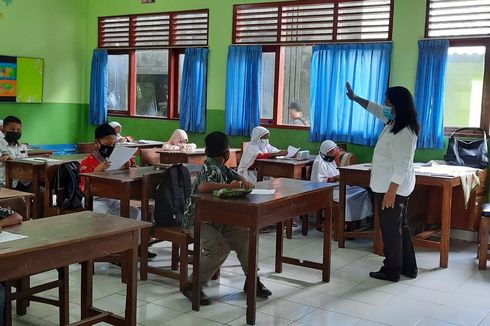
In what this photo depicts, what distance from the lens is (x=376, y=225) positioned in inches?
216

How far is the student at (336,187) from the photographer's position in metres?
5.97

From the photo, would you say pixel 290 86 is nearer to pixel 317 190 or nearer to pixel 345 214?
pixel 345 214

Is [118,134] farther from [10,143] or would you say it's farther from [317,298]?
[317,298]

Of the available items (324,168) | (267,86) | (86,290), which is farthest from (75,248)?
(267,86)

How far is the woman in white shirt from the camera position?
4.43 metres

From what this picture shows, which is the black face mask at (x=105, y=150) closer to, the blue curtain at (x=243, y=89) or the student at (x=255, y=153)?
the student at (x=255, y=153)

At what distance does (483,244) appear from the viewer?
198 inches

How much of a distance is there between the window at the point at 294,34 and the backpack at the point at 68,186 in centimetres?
338

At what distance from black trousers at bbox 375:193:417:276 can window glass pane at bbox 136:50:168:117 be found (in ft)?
16.1

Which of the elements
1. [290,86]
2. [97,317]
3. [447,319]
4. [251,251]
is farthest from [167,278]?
[290,86]

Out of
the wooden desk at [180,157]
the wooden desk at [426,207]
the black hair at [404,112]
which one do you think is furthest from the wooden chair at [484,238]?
the wooden desk at [180,157]

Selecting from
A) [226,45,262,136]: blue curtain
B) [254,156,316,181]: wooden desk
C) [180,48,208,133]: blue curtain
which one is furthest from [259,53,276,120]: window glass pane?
[254,156,316,181]: wooden desk

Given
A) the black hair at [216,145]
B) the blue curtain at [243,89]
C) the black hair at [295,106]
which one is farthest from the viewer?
the blue curtain at [243,89]

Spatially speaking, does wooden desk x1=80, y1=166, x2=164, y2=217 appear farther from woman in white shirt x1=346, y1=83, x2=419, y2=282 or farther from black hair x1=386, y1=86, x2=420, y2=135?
black hair x1=386, y1=86, x2=420, y2=135
